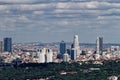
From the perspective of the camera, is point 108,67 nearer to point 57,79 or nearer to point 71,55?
point 57,79

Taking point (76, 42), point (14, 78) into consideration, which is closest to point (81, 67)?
point (14, 78)

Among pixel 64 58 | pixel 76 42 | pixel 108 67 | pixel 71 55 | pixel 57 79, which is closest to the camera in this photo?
pixel 57 79

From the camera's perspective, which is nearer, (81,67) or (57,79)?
(57,79)

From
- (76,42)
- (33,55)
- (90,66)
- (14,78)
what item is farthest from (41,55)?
(14,78)

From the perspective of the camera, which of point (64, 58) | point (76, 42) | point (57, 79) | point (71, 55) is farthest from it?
point (76, 42)

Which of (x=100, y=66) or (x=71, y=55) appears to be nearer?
(x=100, y=66)

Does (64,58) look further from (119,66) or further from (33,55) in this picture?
(119,66)

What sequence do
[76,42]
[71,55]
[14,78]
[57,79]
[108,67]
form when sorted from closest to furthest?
[57,79]
[14,78]
[108,67]
[71,55]
[76,42]

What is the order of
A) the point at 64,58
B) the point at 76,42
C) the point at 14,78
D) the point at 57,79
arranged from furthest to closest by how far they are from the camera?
1. the point at 76,42
2. the point at 64,58
3. the point at 14,78
4. the point at 57,79
